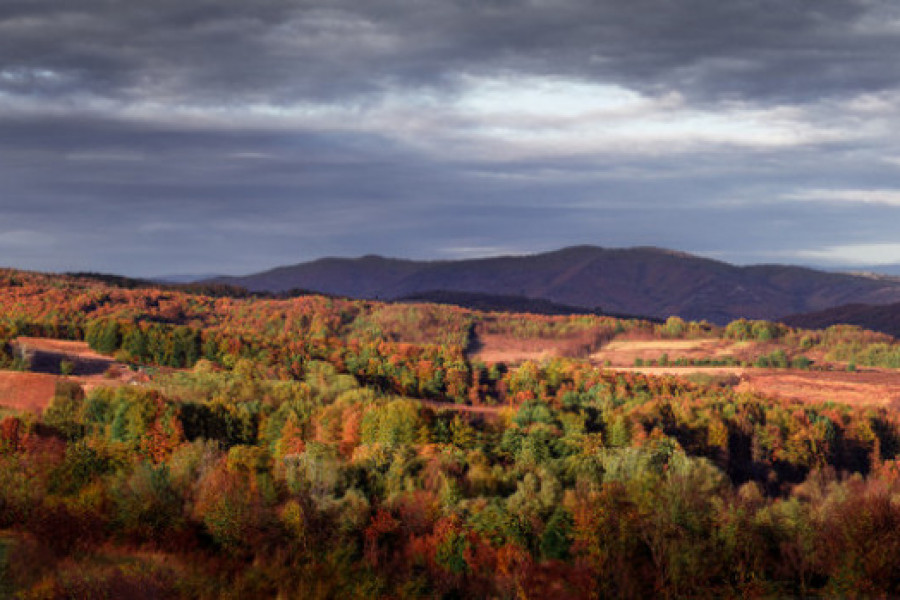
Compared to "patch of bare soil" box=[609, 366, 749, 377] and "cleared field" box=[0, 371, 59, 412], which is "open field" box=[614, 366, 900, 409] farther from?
"cleared field" box=[0, 371, 59, 412]

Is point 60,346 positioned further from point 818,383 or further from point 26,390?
point 818,383

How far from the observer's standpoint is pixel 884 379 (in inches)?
6757

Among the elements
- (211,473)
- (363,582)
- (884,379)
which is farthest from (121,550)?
(884,379)

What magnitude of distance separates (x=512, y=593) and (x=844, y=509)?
23.1 meters

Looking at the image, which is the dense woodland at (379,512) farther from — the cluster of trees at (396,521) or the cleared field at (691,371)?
the cleared field at (691,371)

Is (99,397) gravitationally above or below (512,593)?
above

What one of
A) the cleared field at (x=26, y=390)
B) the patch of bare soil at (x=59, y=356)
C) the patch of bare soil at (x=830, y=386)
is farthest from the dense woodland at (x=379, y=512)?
the patch of bare soil at (x=830, y=386)

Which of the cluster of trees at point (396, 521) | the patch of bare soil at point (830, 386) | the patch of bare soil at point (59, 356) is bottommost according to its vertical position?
the patch of bare soil at point (830, 386)

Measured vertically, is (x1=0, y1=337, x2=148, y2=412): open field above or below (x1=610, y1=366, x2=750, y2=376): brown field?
above

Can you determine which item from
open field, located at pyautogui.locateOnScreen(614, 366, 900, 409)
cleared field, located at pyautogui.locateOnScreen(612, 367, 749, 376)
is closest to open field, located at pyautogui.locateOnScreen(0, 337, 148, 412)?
cleared field, located at pyautogui.locateOnScreen(612, 367, 749, 376)

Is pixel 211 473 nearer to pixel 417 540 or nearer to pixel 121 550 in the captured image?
pixel 121 550

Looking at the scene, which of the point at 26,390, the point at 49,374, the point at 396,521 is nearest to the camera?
the point at 396,521

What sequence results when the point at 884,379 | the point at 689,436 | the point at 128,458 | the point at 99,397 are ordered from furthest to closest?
the point at 884,379
the point at 689,436
the point at 99,397
the point at 128,458

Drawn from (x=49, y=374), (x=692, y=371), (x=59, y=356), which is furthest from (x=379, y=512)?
(x=692, y=371)
